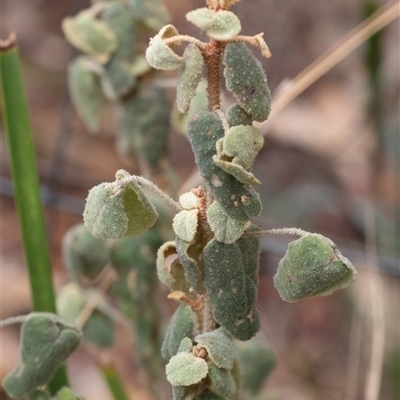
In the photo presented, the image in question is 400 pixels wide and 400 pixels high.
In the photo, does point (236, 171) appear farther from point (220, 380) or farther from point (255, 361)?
point (255, 361)

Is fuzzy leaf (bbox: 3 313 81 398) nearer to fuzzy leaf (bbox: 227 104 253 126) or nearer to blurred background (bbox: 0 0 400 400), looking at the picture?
fuzzy leaf (bbox: 227 104 253 126)

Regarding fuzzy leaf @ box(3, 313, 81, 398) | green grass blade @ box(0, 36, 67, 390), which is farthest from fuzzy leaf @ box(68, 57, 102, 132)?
fuzzy leaf @ box(3, 313, 81, 398)

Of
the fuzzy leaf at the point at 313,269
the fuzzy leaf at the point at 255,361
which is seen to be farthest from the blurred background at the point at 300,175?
the fuzzy leaf at the point at 313,269

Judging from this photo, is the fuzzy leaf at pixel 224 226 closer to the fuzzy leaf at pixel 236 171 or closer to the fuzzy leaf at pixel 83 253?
the fuzzy leaf at pixel 236 171

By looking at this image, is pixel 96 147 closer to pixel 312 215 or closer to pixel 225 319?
pixel 312 215

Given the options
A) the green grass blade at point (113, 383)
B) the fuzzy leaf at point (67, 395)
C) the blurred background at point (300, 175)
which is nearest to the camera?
the fuzzy leaf at point (67, 395)

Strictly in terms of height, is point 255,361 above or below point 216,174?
below

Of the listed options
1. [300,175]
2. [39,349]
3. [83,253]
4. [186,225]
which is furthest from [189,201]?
[300,175]
